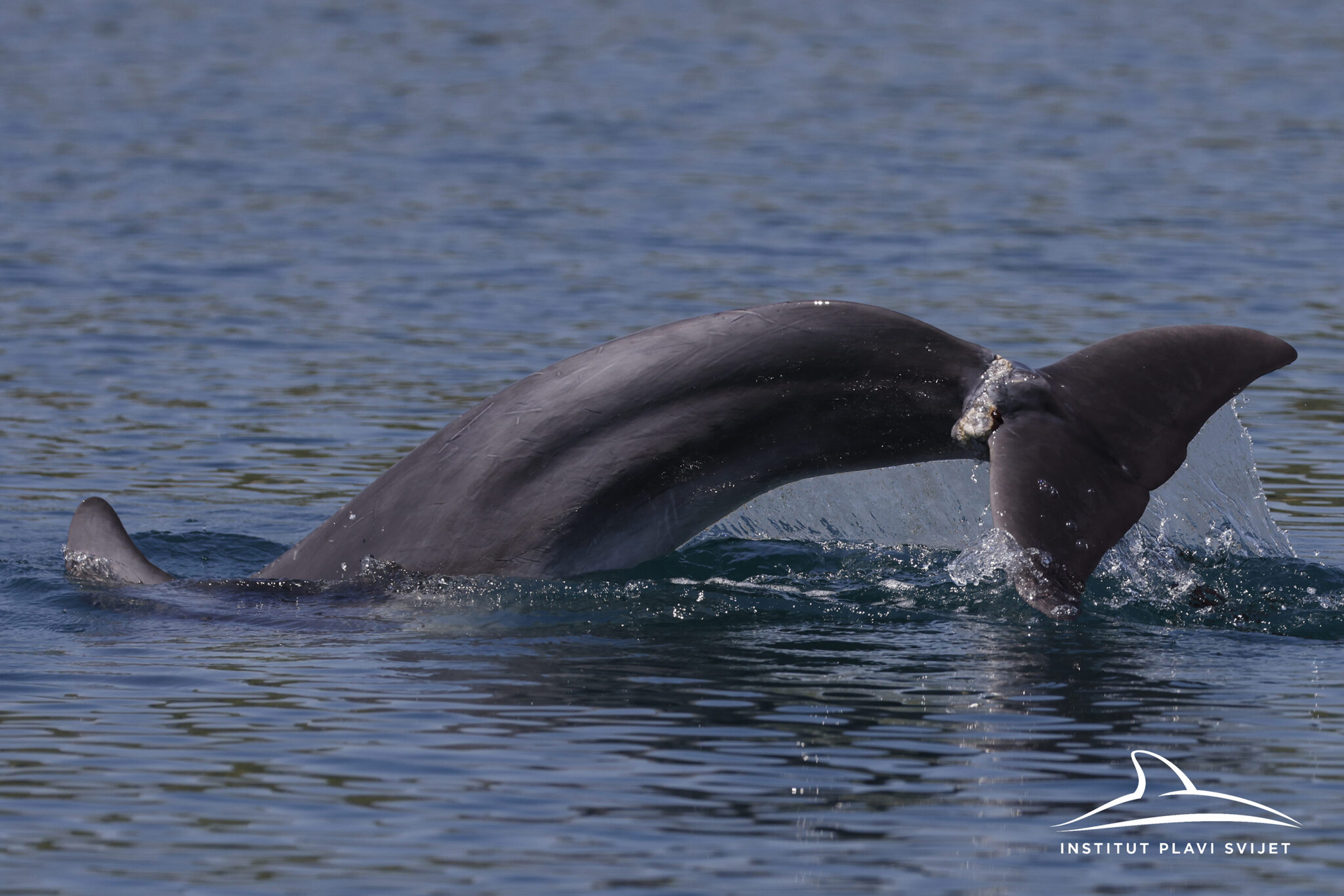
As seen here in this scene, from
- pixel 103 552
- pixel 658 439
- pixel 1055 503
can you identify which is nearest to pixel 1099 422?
pixel 1055 503

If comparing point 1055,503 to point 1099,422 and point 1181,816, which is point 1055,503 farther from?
point 1181,816

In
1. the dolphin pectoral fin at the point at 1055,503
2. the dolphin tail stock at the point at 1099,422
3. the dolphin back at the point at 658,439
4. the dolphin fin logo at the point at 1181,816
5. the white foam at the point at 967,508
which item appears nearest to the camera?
the dolphin fin logo at the point at 1181,816

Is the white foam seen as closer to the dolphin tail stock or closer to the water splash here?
the water splash

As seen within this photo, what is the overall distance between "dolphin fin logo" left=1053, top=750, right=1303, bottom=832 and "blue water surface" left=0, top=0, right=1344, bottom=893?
0.06 metres

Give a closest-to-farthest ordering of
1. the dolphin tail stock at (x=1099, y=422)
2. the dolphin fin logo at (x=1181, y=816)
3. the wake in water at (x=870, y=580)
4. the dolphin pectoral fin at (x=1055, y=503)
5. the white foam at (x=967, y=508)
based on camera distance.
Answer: the dolphin fin logo at (x=1181, y=816), the dolphin pectoral fin at (x=1055, y=503), the dolphin tail stock at (x=1099, y=422), the wake in water at (x=870, y=580), the white foam at (x=967, y=508)

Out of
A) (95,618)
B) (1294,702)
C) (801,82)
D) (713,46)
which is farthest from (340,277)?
(713,46)

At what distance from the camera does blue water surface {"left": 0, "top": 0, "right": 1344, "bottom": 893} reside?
7.52m

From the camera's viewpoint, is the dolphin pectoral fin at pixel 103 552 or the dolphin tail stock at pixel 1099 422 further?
the dolphin pectoral fin at pixel 103 552

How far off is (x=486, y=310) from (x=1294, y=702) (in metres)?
13.6

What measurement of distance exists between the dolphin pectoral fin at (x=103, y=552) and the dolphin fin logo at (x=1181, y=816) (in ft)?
19.5

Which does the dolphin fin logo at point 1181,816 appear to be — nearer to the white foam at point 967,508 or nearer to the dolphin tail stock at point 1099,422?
the dolphin tail stock at point 1099,422

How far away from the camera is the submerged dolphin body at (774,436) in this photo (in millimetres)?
9344

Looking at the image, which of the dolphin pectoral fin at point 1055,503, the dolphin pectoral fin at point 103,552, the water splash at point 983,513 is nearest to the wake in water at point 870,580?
the water splash at point 983,513

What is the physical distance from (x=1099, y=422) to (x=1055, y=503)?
66cm
